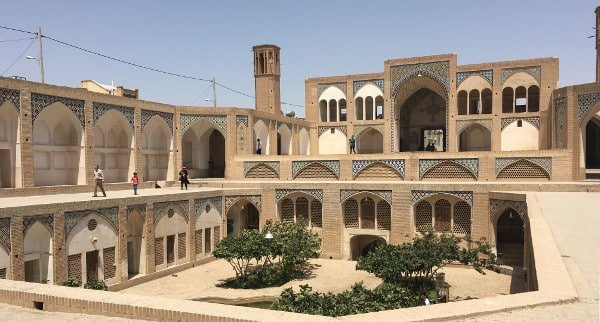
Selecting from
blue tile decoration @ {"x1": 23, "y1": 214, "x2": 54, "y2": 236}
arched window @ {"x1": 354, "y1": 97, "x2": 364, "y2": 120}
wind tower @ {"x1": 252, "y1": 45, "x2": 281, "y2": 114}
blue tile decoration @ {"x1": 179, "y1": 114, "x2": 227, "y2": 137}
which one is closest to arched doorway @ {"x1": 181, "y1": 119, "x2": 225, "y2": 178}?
blue tile decoration @ {"x1": 179, "y1": 114, "x2": 227, "y2": 137}

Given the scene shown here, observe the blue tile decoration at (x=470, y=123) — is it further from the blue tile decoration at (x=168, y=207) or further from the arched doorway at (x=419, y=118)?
the blue tile decoration at (x=168, y=207)

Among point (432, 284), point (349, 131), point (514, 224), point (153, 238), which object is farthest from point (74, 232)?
point (349, 131)

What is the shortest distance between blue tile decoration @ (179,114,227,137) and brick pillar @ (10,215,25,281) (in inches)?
392

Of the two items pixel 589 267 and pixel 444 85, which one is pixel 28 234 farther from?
pixel 444 85

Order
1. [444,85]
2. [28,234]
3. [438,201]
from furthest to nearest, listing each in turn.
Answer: [444,85] < [438,201] < [28,234]

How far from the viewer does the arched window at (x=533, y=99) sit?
21805 millimetres

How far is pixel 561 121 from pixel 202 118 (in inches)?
523

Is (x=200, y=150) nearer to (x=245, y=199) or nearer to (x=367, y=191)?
(x=245, y=199)

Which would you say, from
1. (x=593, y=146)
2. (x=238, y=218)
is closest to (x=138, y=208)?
(x=238, y=218)

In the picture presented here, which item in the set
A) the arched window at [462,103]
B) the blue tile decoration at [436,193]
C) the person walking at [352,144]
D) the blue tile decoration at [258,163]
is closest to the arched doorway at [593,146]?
the arched window at [462,103]

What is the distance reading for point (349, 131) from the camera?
25641 millimetres

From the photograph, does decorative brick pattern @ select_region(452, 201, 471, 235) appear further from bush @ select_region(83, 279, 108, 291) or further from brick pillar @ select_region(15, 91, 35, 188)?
brick pillar @ select_region(15, 91, 35, 188)

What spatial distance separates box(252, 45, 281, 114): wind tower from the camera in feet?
91.1

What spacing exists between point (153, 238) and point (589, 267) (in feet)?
37.5
